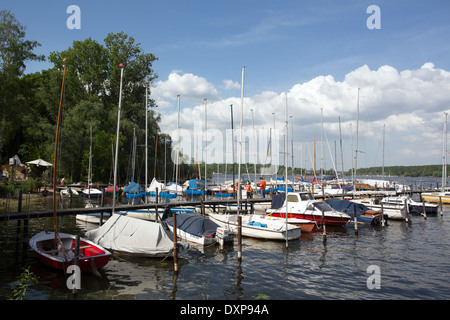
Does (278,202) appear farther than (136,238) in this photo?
Yes

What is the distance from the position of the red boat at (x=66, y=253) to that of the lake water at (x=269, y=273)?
23.0 inches

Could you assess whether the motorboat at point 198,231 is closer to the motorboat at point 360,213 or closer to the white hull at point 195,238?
the white hull at point 195,238

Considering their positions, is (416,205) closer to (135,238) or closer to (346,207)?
(346,207)

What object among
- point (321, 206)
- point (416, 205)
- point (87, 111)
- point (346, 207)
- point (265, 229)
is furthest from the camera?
point (87, 111)

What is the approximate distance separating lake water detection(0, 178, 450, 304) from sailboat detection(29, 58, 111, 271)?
0.62m

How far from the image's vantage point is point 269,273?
→ 14.8 meters

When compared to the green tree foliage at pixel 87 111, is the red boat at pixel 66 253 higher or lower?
lower

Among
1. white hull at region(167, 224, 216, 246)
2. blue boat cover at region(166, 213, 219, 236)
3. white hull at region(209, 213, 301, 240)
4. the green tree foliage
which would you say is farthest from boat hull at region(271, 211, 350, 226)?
the green tree foliage

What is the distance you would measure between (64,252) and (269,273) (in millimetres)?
9522

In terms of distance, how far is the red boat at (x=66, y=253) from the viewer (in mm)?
13367

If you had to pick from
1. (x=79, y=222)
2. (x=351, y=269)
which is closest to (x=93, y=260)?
(x=351, y=269)

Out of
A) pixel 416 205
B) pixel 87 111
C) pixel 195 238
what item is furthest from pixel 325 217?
pixel 87 111

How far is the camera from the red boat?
43.9 feet

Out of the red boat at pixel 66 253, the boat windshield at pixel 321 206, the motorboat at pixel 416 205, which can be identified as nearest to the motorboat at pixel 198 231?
the red boat at pixel 66 253
